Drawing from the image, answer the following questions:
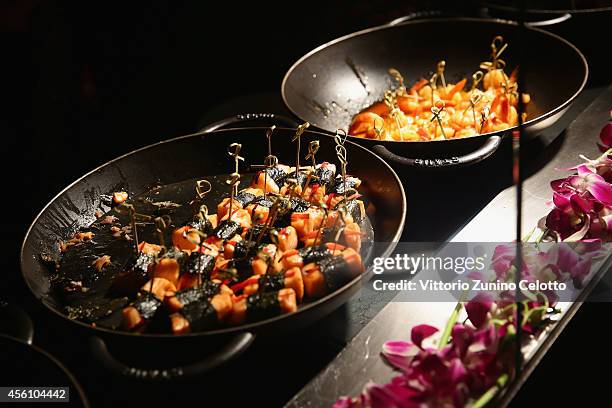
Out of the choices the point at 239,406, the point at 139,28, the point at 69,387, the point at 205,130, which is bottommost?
the point at 239,406

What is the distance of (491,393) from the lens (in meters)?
1.24

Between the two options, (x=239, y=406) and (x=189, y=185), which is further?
(x=189, y=185)

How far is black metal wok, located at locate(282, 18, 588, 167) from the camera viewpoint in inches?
91.3

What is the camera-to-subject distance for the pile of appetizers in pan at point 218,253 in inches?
56.3

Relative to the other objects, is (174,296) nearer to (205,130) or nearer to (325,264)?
(325,264)

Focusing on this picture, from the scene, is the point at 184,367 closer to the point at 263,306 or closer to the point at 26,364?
the point at 263,306

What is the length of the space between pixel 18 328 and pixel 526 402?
121cm

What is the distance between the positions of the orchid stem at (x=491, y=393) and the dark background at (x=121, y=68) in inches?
62.6

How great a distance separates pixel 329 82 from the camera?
251 cm

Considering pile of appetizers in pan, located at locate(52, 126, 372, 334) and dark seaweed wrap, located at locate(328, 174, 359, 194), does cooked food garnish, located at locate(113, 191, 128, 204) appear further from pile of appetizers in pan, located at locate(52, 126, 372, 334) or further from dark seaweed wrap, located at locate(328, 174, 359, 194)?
Answer: dark seaweed wrap, located at locate(328, 174, 359, 194)

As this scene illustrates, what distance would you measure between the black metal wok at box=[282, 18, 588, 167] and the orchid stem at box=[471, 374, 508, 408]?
119cm

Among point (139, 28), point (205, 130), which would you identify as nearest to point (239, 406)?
point (205, 130)

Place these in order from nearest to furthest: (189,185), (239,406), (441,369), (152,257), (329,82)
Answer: (441,369), (239,406), (152,257), (189,185), (329,82)

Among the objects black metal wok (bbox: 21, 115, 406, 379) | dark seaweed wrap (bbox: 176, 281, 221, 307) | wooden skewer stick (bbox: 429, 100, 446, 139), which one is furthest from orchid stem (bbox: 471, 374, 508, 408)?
wooden skewer stick (bbox: 429, 100, 446, 139)
